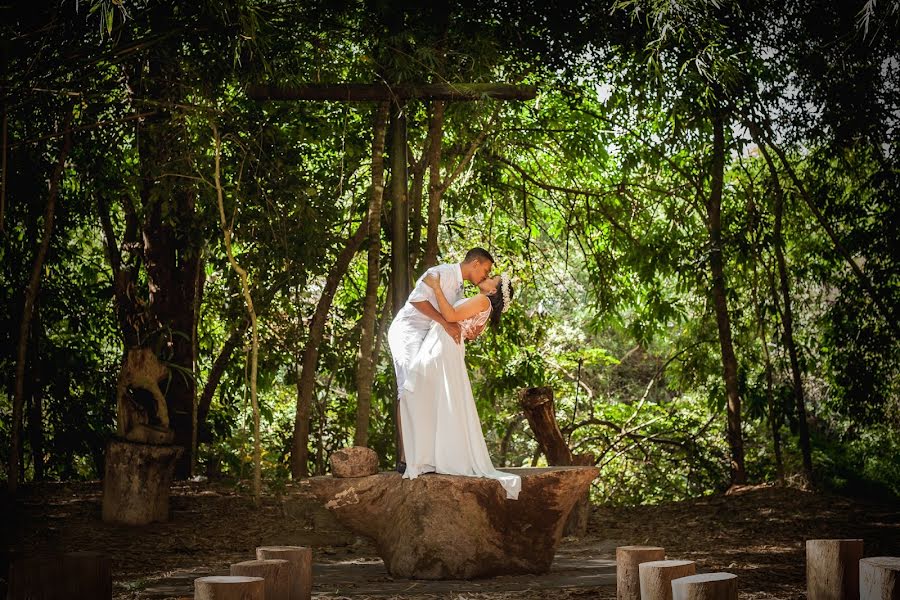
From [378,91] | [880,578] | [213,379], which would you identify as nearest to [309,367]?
[213,379]

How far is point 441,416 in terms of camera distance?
628cm

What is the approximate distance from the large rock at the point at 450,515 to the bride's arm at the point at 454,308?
3.51 feet

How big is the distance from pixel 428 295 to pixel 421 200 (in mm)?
4493

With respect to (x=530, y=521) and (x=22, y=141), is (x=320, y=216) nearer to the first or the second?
(x=22, y=141)

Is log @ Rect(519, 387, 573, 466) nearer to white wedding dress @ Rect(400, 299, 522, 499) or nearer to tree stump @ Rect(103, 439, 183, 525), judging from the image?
white wedding dress @ Rect(400, 299, 522, 499)

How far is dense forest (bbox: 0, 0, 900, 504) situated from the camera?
317 inches

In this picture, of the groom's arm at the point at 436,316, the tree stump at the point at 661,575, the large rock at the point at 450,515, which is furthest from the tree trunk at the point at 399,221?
the tree stump at the point at 661,575

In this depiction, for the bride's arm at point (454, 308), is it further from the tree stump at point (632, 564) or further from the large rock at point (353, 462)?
the tree stump at point (632, 564)

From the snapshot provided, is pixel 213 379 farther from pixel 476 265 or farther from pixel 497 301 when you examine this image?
pixel 476 265

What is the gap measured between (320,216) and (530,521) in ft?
12.8

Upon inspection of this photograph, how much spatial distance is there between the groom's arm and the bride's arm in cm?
5

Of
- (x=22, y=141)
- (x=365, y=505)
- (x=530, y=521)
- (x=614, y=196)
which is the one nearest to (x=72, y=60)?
(x=22, y=141)

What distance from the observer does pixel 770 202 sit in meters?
10.3

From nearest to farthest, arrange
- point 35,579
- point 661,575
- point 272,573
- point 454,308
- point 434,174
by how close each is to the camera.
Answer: point 35,579, point 661,575, point 272,573, point 454,308, point 434,174
